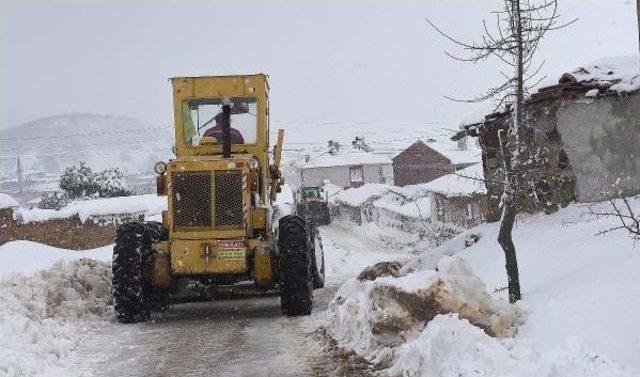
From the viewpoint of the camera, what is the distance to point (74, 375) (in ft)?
21.7

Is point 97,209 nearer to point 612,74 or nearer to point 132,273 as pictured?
point 132,273

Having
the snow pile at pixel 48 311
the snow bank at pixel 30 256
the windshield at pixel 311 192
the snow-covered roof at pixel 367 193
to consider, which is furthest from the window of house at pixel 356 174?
the snow pile at pixel 48 311

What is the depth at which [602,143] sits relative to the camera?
1199 cm

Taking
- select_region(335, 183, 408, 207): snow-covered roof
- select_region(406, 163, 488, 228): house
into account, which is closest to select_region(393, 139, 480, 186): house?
select_region(335, 183, 408, 207): snow-covered roof

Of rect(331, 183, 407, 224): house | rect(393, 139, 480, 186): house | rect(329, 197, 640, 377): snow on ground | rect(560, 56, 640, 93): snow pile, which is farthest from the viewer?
rect(393, 139, 480, 186): house

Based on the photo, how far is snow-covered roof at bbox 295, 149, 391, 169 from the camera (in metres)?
78.1

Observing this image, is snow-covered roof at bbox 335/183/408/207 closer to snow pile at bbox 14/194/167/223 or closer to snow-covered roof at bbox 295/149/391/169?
snow-covered roof at bbox 295/149/391/169

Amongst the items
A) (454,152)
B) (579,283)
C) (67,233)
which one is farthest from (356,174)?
(579,283)

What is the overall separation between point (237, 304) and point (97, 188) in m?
33.4

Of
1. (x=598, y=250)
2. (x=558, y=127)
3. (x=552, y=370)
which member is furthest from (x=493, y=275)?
(x=552, y=370)

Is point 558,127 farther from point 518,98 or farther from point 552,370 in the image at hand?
point 552,370

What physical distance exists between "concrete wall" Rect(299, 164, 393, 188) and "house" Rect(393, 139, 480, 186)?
757 cm

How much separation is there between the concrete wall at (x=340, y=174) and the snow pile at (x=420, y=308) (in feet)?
232

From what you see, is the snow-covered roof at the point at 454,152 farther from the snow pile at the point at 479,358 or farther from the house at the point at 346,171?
the snow pile at the point at 479,358
